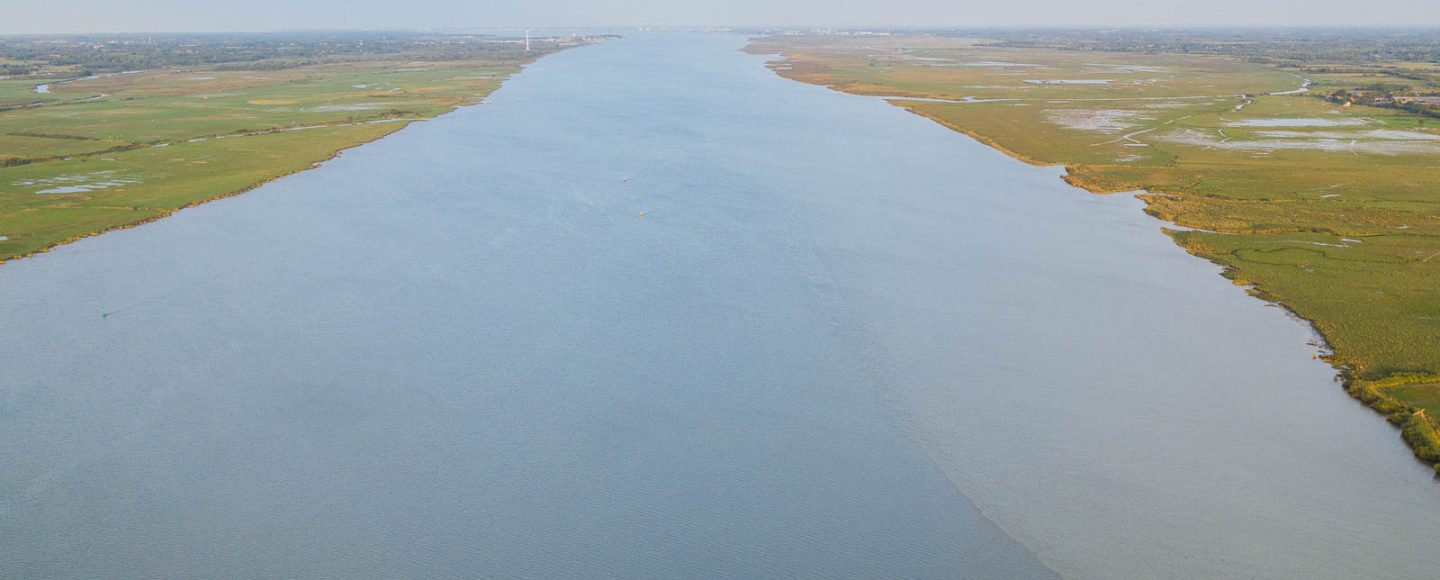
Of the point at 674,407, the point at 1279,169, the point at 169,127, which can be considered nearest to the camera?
the point at 674,407

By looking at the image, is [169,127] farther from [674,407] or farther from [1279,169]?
[1279,169]

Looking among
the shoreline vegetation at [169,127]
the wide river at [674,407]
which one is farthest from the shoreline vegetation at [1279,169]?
the shoreline vegetation at [169,127]

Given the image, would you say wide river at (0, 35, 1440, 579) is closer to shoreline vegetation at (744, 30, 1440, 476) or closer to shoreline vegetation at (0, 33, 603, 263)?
shoreline vegetation at (744, 30, 1440, 476)

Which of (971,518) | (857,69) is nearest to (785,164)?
(971,518)

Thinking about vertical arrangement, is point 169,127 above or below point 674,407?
above

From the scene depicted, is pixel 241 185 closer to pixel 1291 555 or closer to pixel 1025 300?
pixel 1025 300

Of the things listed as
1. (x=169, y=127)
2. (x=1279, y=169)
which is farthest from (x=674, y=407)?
(x=169, y=127)

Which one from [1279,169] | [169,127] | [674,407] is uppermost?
[169,127]
